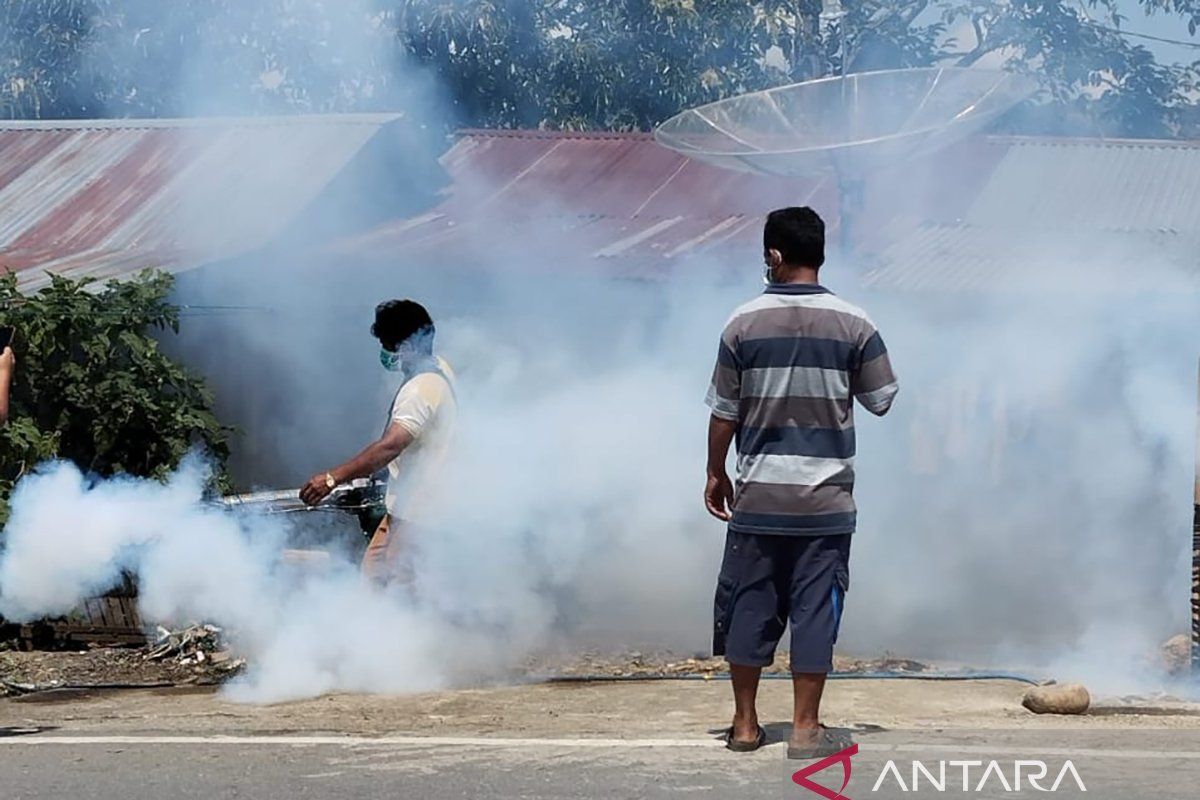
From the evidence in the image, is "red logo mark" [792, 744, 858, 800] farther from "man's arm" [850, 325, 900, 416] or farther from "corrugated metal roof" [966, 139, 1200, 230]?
"corrugated metal roof" [966, 139, 1200, 230]

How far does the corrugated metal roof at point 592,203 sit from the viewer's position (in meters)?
12.0

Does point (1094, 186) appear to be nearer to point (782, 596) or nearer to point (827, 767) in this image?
point (782, 596)

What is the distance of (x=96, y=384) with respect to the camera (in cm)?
973

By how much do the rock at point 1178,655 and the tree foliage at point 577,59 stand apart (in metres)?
9.77

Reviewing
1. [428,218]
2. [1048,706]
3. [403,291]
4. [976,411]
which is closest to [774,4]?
[428,218]

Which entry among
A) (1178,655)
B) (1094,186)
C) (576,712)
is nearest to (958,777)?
(576,712)

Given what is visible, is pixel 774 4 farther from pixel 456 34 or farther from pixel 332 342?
pixel 332 342

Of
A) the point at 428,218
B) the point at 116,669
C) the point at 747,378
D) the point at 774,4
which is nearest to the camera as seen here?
the point at 747,378

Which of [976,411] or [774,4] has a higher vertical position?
[774,4]

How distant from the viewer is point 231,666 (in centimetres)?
794

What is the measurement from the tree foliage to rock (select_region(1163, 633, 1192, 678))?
977 cm

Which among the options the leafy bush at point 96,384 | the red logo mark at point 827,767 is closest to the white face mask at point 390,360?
the red logo mark at point 827,767

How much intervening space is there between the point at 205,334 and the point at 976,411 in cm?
566

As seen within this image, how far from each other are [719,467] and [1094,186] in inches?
324
